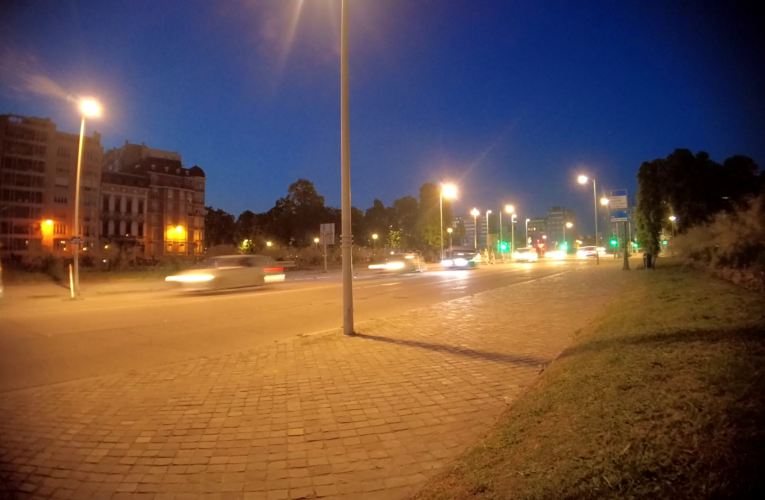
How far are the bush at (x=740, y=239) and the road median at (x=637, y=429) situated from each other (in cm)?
980

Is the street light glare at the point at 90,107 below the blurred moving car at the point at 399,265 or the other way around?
the other way around

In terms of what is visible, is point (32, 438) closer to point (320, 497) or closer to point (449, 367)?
point (320, 497)

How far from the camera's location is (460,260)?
45.8 m

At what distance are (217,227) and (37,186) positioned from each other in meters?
31.3

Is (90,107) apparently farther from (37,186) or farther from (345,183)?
(37,186)

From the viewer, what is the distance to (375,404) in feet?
18.9

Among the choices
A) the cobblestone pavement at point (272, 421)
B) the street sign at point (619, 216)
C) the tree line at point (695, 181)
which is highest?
the tree line at point (695, 181)

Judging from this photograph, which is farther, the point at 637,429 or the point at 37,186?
the point at 37,186

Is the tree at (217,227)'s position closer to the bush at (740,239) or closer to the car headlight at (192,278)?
the car headlight at (192,278)

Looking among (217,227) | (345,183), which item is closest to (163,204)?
(217,227)

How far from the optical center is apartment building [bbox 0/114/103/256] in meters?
54.0

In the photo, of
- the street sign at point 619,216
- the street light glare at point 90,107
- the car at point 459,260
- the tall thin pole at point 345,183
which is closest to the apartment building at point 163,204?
the car at point 459,260

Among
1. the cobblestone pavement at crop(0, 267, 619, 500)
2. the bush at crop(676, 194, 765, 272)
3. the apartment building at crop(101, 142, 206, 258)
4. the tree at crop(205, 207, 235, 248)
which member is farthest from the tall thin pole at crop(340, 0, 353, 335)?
the tree at crop(205, 207, 235, 248)

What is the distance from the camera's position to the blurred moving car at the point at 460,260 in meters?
45.8
